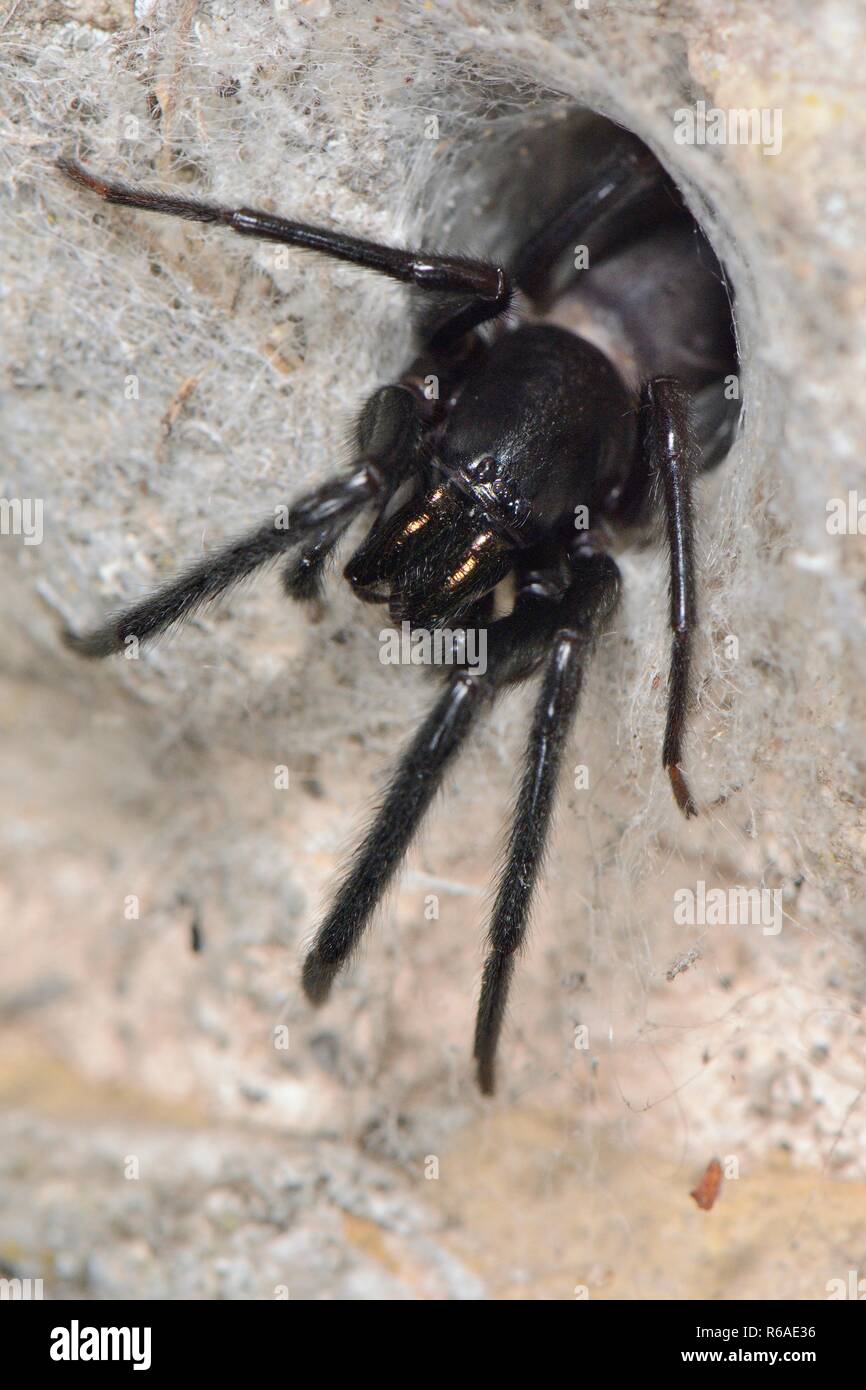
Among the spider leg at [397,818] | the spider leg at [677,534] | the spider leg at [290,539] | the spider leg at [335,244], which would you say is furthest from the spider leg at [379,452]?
the spider leg at [677,534]

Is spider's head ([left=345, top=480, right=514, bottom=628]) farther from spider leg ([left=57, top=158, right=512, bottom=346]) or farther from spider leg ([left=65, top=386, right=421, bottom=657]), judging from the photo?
spider leg ([left=57, top=158, right=512, bottom=346])

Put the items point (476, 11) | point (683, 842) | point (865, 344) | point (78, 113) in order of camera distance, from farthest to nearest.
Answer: point (683, 842) → point (78, 113) → point (476, 11) → point (865, 344)

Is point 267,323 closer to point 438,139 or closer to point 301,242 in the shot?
point 301,242

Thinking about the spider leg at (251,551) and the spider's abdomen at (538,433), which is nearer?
the spider leg at (251,551)

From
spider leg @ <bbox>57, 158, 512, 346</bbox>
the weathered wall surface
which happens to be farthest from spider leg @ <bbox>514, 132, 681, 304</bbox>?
spider leg @ <bbox>57, 158, 512, 346</bbox>

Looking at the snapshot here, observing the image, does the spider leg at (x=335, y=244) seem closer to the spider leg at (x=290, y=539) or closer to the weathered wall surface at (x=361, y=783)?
the weathered wall surface at (x=361, y=783)

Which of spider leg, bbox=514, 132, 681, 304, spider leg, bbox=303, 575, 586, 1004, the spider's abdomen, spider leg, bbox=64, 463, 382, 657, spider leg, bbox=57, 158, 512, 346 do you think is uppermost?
spider leg, bbox=514, 132, 681, 304
